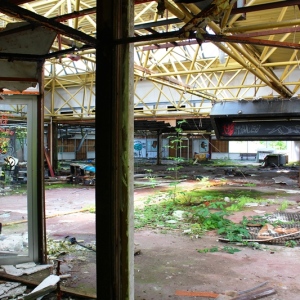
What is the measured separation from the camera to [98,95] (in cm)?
310

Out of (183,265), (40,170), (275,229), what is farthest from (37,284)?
(275,229)

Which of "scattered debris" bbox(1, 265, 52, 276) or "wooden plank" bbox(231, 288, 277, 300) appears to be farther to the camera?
"scattered debris" bbox(1, 265, 52, 276)

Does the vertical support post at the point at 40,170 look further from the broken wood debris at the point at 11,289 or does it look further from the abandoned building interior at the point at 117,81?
the broken wood debris at the point at 11,289

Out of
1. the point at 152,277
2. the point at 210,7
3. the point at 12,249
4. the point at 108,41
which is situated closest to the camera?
the point at 210,7

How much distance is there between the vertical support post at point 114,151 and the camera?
3.04 meters

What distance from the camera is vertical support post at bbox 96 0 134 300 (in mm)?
3035

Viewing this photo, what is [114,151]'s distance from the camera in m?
3.07

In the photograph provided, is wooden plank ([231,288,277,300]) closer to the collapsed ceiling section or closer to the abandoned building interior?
the abandoned building interior

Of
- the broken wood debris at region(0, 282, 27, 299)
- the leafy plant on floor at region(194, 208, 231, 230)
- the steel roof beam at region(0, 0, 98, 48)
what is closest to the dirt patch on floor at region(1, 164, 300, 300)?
the broken wood debris at region(0, 282, 27, 299)

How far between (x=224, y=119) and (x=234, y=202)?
331 cm

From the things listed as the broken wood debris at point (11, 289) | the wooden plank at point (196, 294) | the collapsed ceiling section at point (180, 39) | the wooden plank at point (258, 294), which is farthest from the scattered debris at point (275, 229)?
the broken wood debris at point (11, 289)

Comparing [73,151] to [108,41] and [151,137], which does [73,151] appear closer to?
[151,137]

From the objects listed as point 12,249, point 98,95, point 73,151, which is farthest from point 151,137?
point 98,95

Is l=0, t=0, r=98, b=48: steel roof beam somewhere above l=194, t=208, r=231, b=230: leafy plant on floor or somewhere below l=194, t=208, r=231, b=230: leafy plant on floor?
above
